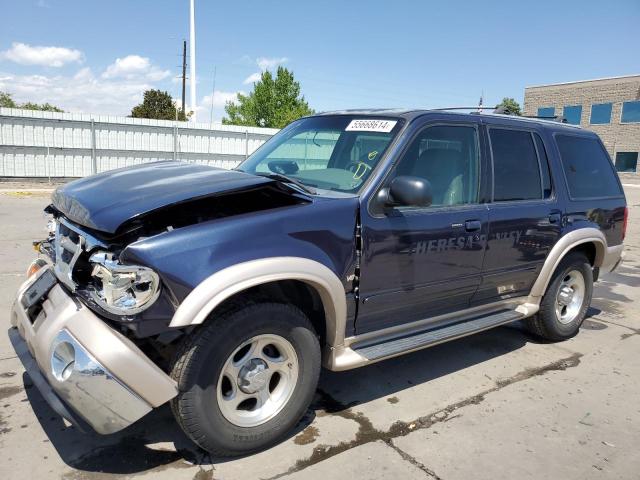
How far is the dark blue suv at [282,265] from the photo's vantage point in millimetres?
2457

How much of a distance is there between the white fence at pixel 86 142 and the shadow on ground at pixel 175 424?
1658 centimetres

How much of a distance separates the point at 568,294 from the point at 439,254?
7.25 ft

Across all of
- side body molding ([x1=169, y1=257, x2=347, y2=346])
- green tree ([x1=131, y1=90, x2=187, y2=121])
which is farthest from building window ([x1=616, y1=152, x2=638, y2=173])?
side body molding ([x1=169, y1=257, x2=347, y2=346])

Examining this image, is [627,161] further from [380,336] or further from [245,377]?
[245,377]

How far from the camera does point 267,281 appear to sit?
268 cm

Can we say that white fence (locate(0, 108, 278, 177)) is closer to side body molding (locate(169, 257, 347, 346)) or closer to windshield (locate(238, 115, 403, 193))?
windshield (locate(238, 115, 403, 193))

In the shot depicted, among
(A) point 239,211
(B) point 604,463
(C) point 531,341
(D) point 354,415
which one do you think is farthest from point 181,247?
(C) point 531,341

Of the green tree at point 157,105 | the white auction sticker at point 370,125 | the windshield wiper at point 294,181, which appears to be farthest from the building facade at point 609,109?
the windshield wiper at point 294,181

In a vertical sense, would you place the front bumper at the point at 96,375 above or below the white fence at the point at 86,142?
below

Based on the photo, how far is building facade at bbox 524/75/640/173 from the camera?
1459 inches

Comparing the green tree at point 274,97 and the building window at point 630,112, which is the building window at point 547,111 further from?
the green tree at point 274,97

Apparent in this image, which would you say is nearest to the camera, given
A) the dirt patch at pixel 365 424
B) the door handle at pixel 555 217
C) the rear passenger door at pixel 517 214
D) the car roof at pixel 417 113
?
the dirt patch at pixel 365 424

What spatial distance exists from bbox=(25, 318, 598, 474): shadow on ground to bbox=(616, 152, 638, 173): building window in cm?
4009

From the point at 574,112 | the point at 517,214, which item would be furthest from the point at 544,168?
the point at 574,112
